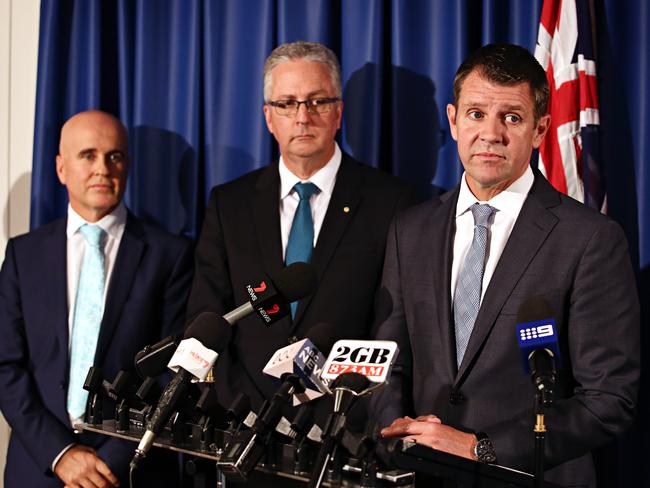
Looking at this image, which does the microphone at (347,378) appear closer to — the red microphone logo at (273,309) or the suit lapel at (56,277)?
the red microphone logo at (273,309)

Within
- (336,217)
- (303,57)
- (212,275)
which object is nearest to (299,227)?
(336,217)

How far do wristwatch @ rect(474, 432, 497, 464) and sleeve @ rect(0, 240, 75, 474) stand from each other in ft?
5.90

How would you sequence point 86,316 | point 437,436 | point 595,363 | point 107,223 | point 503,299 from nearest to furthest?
point 437,436 → point 595,363 → point 503,299 → point 86,316 → point 107,223

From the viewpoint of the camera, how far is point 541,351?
2.08m

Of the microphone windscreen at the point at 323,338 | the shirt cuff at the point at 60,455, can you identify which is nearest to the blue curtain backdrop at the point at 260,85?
the shirt cuff at the point at 60,455

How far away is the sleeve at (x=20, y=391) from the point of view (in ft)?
11.7

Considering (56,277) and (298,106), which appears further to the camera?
(56,277)

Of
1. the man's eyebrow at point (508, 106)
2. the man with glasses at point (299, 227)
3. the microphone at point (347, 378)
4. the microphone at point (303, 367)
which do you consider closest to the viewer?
the microphone at point (347, 378)

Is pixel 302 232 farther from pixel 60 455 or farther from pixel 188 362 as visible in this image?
pixel 188 362

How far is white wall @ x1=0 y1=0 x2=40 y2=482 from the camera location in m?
4.89

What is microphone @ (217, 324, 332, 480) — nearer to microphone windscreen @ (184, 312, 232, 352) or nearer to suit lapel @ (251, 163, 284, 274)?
microphone windscreen @ (184, 312, 232, 352)

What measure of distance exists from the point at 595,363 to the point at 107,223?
220cm

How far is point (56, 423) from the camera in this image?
3.62 m

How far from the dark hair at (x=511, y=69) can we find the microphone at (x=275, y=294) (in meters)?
0.93
